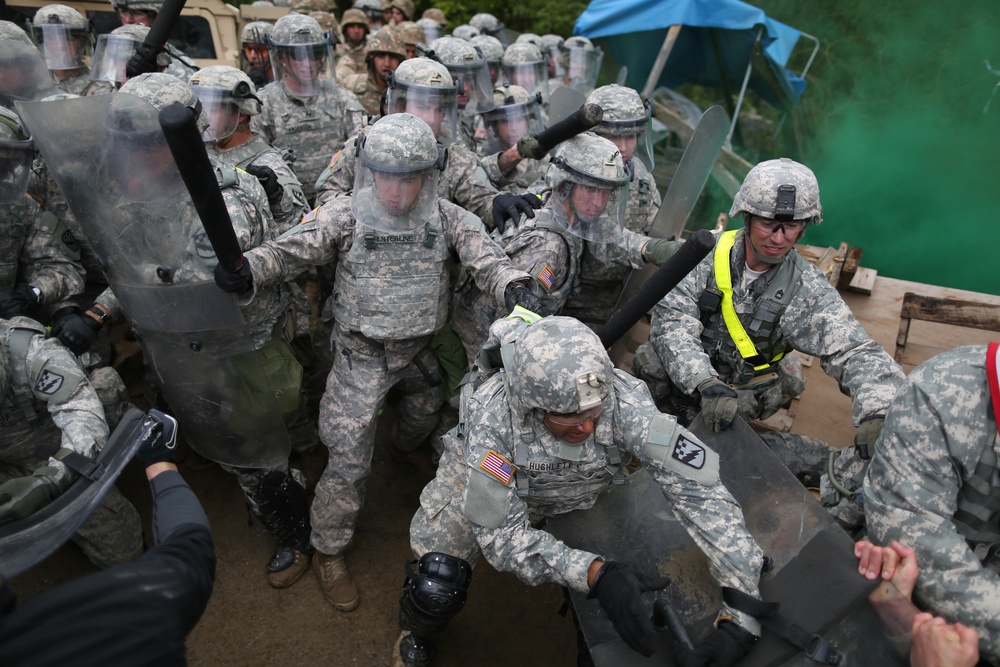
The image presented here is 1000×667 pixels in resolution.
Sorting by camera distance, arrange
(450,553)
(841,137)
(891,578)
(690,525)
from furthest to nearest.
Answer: (841,137) < (450,553) < (690,525) < (891,578)

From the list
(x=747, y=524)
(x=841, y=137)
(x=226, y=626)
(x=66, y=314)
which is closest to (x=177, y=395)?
(x=66, y=314)

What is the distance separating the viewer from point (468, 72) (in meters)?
6.43

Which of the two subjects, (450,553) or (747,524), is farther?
(450,553)

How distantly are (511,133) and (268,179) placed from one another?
2.38 meters

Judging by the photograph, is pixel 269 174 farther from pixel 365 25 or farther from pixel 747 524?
pixel 365 25

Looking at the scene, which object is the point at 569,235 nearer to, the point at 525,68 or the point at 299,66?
the point at 299,66

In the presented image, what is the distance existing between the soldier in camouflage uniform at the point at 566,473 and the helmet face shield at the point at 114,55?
4.48 metres

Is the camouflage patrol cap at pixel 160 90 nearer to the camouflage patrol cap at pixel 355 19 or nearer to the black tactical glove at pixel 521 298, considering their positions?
the black tactical glove at pixel 521 298

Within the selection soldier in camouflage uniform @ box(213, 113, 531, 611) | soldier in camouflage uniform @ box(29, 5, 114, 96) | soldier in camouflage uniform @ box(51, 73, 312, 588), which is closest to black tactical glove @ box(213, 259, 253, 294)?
soldier in camouflage uniform @ box(213, 113, 531, 611)

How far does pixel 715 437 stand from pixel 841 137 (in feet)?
32.1

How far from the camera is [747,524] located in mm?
2729

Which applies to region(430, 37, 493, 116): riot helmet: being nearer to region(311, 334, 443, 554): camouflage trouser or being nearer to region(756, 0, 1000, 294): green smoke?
region(311, 334, 443, 554): camouflage trouser

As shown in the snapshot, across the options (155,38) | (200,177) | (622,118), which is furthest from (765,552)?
(155,38)

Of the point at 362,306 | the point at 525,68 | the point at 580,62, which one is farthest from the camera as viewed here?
the point at 580,62
